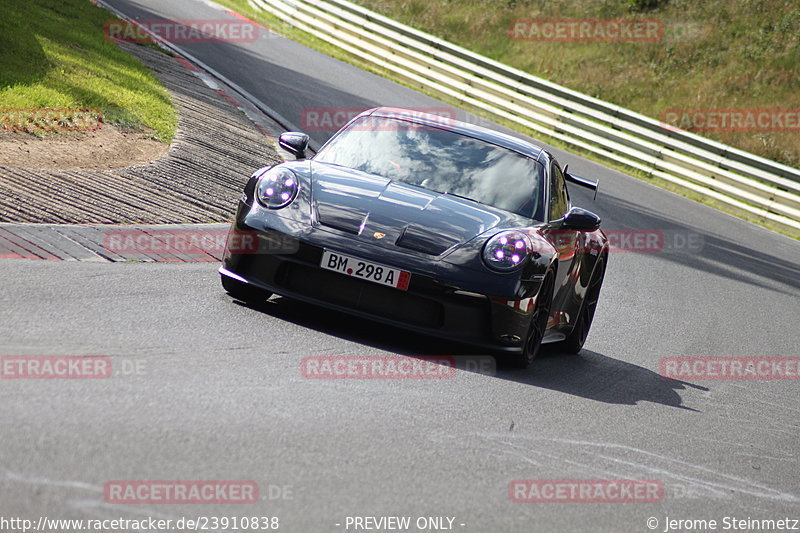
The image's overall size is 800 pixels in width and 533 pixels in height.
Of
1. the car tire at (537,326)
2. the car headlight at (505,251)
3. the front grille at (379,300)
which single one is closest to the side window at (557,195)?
the car tire at (537,326)

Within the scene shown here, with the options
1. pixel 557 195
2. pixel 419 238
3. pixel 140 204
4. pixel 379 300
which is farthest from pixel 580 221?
pixel 140 204

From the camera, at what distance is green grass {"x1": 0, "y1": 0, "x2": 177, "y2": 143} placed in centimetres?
1160

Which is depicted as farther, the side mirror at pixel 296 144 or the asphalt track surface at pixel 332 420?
the side mirror at pixel 296 144

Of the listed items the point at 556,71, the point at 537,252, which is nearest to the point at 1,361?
the point at 537,252

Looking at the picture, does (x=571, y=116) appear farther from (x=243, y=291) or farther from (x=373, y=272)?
(x=373, y=272)

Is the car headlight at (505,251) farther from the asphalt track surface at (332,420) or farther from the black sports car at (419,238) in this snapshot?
the asphalt track surface at (332,420)

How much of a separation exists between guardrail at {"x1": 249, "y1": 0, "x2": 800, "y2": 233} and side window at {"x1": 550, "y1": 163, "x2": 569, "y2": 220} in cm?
1425

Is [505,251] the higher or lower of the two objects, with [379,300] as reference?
higher

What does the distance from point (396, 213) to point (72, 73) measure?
786 centimetres

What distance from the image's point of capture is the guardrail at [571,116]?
22109mm

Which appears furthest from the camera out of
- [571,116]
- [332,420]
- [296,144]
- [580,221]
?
[571,116]

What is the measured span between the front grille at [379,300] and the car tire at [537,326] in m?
0.67

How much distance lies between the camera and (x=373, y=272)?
6223 mm

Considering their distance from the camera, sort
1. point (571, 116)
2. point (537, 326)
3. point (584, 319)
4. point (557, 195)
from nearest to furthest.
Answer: point (537, 326), point (557, 195), point (584, 319), point (571, 116)
